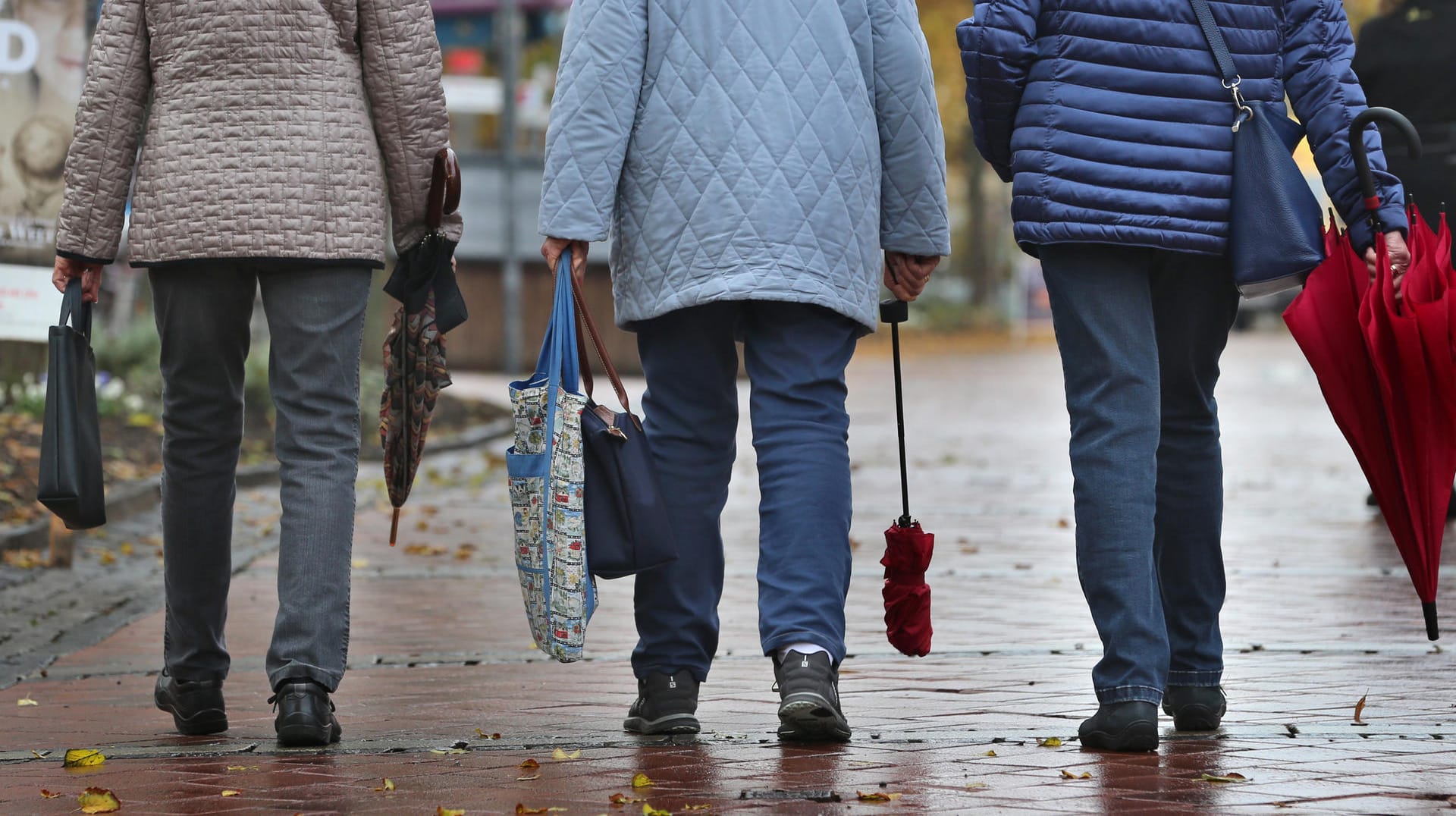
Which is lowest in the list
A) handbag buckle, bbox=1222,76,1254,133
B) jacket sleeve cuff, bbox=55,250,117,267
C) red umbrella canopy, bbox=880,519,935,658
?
red umbrella canopy, bbox=880,519,935,658

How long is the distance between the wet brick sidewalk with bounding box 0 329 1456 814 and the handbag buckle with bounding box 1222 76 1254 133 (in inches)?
46.8

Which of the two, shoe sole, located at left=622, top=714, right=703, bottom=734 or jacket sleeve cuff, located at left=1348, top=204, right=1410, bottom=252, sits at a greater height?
jacket sleeve cuff, located at left=1348, top=204, right=1410, bottom=252

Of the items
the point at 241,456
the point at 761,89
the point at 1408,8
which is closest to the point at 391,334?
the point at 761,89

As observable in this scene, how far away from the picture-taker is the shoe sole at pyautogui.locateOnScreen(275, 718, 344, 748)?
4.06m

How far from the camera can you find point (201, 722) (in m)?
4.33

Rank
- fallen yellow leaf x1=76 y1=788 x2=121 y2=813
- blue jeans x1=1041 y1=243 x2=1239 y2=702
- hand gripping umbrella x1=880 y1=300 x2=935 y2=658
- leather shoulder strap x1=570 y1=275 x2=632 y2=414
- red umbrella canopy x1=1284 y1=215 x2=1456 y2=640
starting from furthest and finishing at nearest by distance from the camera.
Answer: hand gripping umbrella x1=880 y1=300 x2=935 y2=658
leather shoulder strap x1=570 y1=275 x2=632 y2=414
blue jeans x1=1041 y1=243 x2=1239 y2=702
red umbrella canopy x1=1284 y1=215 x2=1456 y2=640
fallen yellow leaf x1=76 y1=788 x2=121 y2=813

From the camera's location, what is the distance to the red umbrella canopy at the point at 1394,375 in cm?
385

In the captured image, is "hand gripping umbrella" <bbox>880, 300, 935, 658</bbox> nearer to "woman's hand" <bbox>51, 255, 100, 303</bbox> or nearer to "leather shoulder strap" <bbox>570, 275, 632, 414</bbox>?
"leather shoulder strap" <bbox>570, 275, 632, 414</bbox>

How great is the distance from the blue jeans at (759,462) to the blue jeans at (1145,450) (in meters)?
0.48

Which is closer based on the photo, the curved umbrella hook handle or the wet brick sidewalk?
the wet brick sidewalk

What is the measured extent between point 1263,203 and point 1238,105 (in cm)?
20

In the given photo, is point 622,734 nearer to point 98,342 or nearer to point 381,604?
point 381,604

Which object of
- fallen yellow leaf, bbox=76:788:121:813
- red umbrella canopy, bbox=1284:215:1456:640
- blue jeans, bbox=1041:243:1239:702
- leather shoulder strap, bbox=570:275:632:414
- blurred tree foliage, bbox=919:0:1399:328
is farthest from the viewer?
blurred tree foliage, bbox=919:0:1399:328

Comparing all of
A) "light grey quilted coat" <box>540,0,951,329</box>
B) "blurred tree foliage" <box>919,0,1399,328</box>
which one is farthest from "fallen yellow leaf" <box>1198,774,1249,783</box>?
"blurred tree foliage" <box>919,0,1399,328</box>
